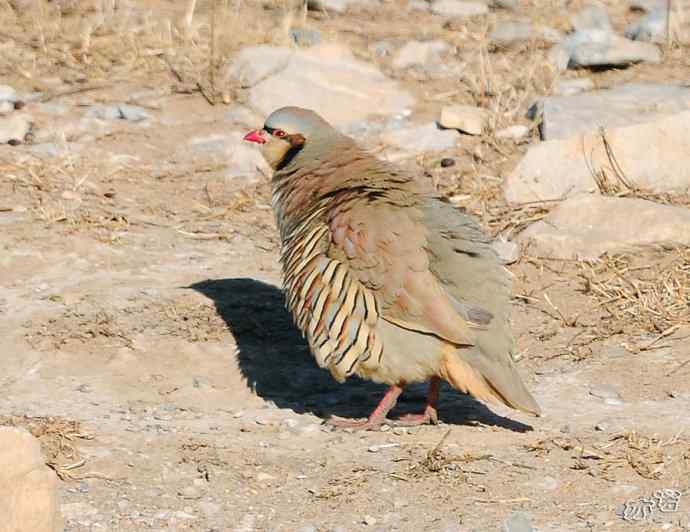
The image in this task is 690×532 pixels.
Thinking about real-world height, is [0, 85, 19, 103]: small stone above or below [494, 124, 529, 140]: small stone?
below

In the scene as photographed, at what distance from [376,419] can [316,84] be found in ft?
14.1

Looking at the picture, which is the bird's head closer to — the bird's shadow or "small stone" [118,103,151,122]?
the bird's shadow

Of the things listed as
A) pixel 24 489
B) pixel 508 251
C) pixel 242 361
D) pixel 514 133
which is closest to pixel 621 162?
pixel 514 133

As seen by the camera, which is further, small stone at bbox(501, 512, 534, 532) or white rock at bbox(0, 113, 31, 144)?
white rock at bbox(0, 113, 31, 144)

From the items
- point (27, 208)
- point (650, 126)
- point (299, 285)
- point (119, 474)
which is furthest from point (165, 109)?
point (119, 474)

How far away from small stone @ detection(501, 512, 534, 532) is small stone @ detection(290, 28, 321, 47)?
6287mm

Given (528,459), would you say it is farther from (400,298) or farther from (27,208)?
(27,208)

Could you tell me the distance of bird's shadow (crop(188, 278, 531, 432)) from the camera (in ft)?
19.7

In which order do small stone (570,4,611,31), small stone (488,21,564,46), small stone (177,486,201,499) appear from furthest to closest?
small stone (570,4,611,31) < small stone (488,21,564,46) < small stone (177,486,201,499)

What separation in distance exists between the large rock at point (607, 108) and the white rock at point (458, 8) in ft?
7.99

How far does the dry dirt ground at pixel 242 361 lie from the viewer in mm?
4762

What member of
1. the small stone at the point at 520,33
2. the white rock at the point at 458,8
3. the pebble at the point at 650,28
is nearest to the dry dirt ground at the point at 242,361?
the pebble at the point at 650,28

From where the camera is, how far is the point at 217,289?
22.9ft

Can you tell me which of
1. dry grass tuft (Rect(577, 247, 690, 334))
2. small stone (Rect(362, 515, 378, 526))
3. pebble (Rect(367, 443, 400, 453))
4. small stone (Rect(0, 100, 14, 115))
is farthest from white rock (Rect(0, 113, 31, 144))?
small stone (Rect(362, 515, 378, 526))
